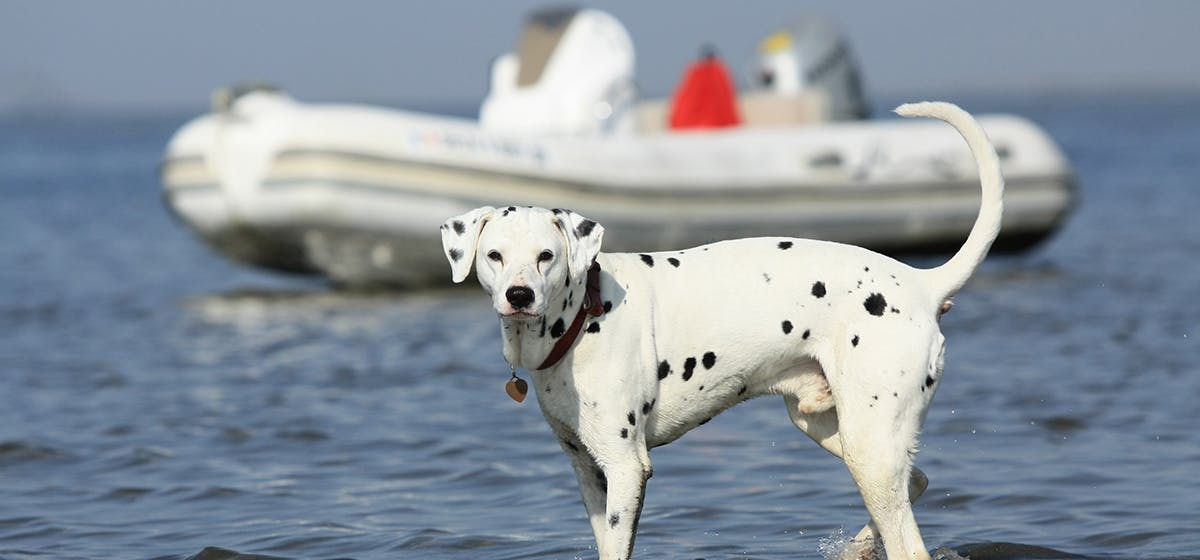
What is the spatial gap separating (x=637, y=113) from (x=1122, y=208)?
11.4 meters

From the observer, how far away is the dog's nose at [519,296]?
480 cm

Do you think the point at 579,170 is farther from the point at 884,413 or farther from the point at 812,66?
the point at 884,413

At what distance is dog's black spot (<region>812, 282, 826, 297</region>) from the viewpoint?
5359 millimetres

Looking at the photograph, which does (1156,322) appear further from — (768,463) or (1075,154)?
(1075,154)

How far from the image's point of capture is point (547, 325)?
5137 millimetres

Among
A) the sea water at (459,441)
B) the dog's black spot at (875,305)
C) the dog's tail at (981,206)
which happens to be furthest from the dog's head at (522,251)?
the sea water at (459,441)

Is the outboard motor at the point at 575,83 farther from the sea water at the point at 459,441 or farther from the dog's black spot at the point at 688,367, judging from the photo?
the dog's black spot at the point at 688,367

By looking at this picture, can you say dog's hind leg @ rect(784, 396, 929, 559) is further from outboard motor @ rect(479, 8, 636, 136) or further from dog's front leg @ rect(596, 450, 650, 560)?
outboard motor @ rect(479, 8, 636, 136)

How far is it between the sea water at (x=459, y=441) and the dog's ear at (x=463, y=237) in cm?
191

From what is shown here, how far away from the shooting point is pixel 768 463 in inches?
315

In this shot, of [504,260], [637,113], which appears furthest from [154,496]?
[637,113]

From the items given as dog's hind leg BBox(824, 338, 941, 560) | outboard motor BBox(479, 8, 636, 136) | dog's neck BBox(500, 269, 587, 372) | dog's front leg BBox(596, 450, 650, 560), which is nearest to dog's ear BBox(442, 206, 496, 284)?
dog's neck BBox(500, 269, 587, 372)

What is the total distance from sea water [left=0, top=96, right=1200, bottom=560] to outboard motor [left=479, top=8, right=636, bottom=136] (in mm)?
2188

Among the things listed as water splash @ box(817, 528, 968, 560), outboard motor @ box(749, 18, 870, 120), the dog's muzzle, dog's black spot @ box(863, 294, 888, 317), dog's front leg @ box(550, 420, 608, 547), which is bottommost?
water splash @ box(817, 528, 968, 560)
